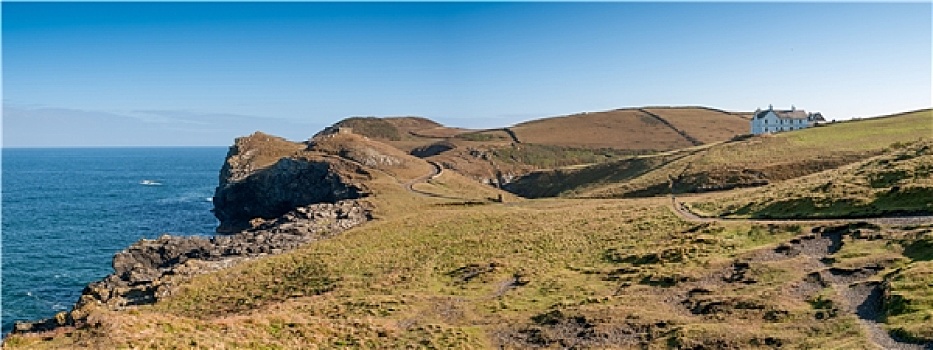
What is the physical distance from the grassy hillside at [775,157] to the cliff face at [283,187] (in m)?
37.3

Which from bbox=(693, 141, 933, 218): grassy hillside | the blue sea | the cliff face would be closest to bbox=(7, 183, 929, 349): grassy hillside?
bbox=(693, 141, 933, 218): grassy hillside

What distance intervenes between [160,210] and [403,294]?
95.1 metres

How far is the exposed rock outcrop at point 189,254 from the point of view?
42719mm

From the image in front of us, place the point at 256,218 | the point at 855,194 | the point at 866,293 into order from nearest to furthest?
the point at 866,293 → the point at 855,194 → the point at 256,218

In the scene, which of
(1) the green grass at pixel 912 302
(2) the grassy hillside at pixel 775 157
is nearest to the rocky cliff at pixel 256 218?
(1) the green grass at pixel 912 302

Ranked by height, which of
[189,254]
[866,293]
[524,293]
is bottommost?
[189,254]

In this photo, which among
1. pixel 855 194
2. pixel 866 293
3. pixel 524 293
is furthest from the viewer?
pixel 855 194

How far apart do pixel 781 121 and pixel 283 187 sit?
104 metres

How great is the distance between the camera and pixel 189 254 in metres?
56.9

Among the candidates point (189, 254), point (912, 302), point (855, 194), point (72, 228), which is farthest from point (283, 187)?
point (912, 302)

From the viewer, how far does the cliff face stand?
90.8 metres

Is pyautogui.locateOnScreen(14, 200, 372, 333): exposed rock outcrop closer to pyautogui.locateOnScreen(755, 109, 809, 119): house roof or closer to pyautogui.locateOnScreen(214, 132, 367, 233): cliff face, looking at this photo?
pyautogui.locateOnScreen(214, 132, 367, 233): cliff face

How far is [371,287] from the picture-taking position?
40719 mm

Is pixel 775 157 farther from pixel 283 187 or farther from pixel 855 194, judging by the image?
pixel 283 187
